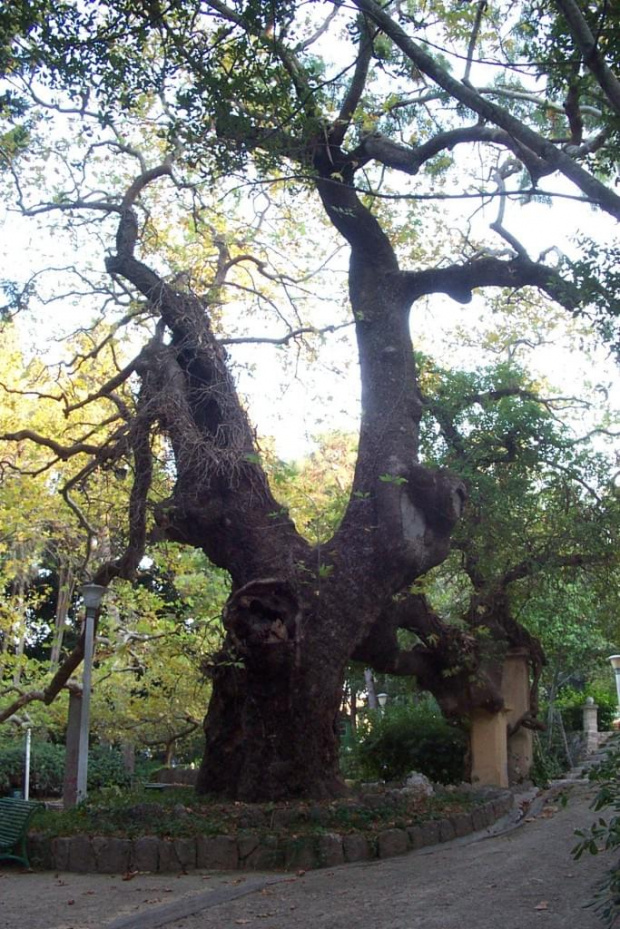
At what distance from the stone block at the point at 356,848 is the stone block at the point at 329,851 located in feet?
0.18

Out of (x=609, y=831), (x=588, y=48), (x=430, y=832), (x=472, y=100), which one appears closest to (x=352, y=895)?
(x=430, y=832)

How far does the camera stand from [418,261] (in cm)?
1460

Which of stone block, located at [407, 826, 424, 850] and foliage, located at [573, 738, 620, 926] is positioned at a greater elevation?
foliage, located at [573, 738, 620, 926]

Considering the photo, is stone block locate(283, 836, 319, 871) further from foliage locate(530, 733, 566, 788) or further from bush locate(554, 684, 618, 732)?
bush locate(554, 684, 618, 732)

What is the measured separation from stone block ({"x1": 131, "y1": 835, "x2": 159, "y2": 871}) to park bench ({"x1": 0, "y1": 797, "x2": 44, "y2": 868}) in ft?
3.81

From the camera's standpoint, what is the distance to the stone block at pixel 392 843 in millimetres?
8695

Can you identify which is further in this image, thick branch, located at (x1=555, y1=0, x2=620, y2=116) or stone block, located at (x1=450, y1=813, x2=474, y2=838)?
stone block, located at (x1=450, y1=813, x2=474, y2=838)

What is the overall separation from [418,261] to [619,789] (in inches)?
445

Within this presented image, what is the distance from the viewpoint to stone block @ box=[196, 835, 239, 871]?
27.5 feet

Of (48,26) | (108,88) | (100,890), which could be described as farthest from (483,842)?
(48,26)

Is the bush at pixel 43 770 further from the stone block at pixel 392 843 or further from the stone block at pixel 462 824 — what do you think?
the stone block at pixel 392 843

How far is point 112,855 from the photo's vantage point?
8.52m

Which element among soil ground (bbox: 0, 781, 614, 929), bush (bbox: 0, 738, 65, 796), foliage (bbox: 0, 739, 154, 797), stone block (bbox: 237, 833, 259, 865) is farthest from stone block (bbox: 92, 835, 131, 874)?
bush (bbox: 0, 738, 65, 796)

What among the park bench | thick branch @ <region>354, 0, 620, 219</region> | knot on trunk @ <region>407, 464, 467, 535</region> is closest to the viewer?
thick branch @ <region>354, 0, 620, 219</region>
